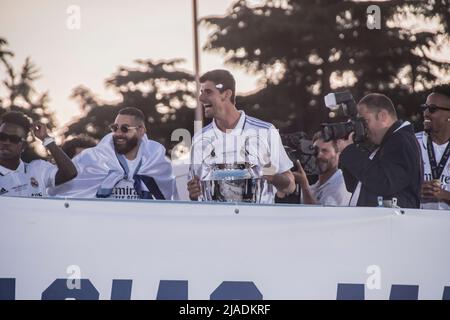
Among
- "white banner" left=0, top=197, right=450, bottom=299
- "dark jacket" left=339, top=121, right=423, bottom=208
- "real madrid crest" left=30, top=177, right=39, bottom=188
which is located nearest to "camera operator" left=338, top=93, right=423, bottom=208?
"dark jacket" left=339, top=121, right=423, bottom=208

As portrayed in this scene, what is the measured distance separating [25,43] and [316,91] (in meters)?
1.43

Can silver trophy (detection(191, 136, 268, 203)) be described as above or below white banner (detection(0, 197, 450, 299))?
above

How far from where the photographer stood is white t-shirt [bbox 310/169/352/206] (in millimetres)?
4793

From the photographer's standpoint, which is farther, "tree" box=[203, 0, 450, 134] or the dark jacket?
the dark jacket

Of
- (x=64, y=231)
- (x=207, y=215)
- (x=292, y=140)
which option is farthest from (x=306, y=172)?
(x=64, y=231)

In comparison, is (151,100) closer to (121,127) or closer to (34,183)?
(121,127)

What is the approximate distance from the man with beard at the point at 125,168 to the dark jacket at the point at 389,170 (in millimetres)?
901

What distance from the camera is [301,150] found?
4.74m

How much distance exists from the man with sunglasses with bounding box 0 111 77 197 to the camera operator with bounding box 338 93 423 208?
1.39m

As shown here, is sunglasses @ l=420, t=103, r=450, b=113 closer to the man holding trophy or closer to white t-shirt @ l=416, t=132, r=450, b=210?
white t-shirt @ l=416, t=132, r=450, b=210

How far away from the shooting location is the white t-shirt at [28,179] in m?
4.63

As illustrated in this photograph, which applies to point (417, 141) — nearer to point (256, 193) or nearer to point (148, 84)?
point (256, 193)

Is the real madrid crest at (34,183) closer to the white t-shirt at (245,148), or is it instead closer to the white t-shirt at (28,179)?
the white t-shirt at (28,179)
